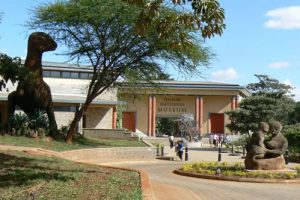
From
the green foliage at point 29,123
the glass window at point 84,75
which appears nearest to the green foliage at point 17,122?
the green foliage at point 29,123

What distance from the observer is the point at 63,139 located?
27.1 m

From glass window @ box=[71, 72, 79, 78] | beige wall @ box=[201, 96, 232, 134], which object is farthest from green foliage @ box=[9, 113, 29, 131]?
beige wall @ box=[201, 96, 232, 134]

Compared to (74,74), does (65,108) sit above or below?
below

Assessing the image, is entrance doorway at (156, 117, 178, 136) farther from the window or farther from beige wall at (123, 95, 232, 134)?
the window

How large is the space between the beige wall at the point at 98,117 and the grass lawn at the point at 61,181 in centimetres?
2909

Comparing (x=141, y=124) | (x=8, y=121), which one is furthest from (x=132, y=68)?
(x=141, y=124)

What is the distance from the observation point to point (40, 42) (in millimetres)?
25188

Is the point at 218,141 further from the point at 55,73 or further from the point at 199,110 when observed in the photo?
the point at 55,73

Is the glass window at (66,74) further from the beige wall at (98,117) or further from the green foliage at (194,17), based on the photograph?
the green foliage at (194,17)

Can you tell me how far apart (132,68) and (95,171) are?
15.2 meters

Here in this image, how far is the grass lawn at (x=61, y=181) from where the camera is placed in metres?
9.76

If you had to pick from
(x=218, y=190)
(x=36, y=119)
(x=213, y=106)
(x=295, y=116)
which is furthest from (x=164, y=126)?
(x=218, y=190)

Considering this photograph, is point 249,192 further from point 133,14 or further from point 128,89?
point 128,89

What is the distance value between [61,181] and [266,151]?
10220 millimetres
